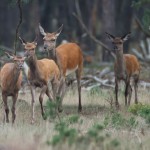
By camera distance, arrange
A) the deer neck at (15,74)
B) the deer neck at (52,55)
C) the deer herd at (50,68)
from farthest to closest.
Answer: the deer neck at (52,55) → the deer herd at (50,68) → the deer neck at (15,74)

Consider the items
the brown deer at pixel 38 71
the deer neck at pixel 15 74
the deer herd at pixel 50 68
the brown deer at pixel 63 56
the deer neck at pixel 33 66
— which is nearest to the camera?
the deer neck at pixel 15 74

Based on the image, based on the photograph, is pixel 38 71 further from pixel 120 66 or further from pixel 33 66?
pixel 120 66

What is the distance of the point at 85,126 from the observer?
50.2ft

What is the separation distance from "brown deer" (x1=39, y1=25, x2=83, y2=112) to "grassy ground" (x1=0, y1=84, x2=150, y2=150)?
0.59m

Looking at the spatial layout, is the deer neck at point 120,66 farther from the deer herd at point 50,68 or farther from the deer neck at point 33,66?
the deer neck at point 33,66

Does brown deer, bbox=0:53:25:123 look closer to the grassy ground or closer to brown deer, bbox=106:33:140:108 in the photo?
the grassy ground

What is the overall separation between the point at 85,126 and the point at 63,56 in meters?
4.02

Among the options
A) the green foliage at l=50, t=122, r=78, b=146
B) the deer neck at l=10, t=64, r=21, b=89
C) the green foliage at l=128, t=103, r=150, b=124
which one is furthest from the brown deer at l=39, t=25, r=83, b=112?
the green foliage at l=50, t=122, r=78, b=146

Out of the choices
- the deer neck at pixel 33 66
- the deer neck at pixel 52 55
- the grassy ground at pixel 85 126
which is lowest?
the grassy ground at pixel 85 126

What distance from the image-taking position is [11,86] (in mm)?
16281

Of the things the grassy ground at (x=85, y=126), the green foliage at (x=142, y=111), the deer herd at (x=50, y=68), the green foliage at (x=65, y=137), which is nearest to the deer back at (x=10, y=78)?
the deer herd at (x=50, y=68)

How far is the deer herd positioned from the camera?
642 inches

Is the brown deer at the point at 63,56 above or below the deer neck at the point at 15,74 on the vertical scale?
above

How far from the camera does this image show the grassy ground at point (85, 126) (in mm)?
12630
